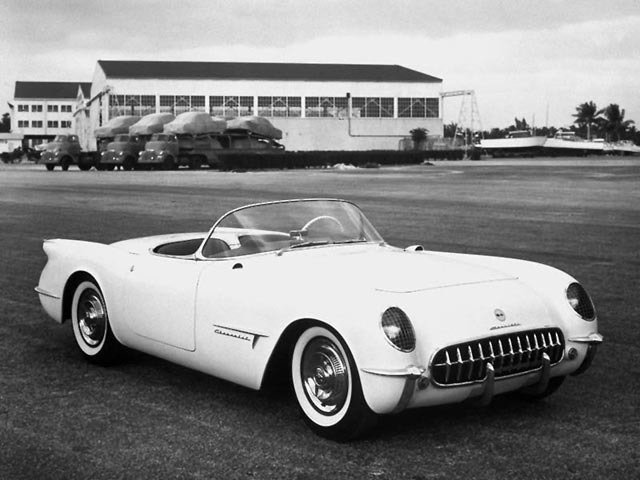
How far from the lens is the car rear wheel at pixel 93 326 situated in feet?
19.8

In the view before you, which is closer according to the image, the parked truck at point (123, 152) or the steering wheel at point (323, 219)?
the steering wheel at point (323, 219)

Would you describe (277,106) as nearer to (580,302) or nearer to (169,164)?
(169,164)

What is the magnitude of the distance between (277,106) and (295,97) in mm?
2145

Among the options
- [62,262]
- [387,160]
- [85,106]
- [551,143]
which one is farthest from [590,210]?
[551,143]

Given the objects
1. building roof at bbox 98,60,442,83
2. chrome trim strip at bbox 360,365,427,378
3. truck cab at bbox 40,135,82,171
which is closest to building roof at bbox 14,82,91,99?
building roof at bbox 98,60,442,83

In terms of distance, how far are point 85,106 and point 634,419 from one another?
110 metres

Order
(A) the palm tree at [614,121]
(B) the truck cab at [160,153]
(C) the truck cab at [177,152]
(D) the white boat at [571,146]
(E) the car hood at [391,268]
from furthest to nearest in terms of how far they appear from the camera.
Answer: (A) the palm tree at [614,121]
(D) the white boat at [571,146]
(C) the truck cab at [177,152]
(B) the truck cab at [160,153]
(E) the car hood at [391,268]

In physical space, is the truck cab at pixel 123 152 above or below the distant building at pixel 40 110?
below

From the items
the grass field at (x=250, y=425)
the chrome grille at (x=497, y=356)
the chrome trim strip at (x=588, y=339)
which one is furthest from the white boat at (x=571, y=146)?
the chrome grille at (x=497, y=356)

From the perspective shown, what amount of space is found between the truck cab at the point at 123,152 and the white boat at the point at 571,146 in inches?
3105

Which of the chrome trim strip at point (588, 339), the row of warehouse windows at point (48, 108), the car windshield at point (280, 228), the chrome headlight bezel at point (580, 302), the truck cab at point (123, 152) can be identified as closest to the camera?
the chrome trim strip at point (588, 339)

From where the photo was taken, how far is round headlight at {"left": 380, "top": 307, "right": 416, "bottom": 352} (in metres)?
4.23

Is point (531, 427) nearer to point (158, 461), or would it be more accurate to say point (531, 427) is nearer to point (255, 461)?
point (255, 461)

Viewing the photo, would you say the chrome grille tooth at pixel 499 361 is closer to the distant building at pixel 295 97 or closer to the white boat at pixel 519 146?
the distant building at pixel 295 97
